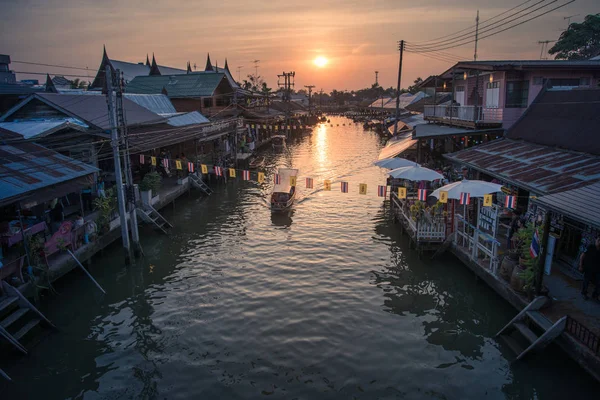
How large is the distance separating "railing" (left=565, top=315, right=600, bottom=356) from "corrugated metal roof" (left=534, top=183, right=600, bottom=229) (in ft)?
7.78

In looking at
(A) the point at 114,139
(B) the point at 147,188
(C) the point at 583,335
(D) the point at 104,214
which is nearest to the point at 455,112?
(B) the point at 147,188

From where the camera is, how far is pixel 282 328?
41.9 ft

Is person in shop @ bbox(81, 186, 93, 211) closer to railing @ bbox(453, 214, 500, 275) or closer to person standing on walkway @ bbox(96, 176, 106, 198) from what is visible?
person standing on walkway @ bbox(96, 176, 106, 198)

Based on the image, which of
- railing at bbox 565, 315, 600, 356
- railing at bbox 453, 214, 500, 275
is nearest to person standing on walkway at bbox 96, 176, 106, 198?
railing at bbox 453, 214, 500, 275

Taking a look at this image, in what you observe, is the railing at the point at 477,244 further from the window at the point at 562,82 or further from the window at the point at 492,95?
the window at the point at 562,82

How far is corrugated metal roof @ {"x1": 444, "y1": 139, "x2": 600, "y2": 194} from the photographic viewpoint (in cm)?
1334

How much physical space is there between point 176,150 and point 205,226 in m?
14.3

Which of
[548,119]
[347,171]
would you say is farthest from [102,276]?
[347,171]

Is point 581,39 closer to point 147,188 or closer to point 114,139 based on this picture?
point 147,188

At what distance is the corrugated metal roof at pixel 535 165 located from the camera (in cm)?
1334

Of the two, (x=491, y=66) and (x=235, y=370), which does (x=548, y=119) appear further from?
(x=235, y=370)

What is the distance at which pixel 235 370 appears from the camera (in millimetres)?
10766

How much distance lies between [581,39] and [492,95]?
54.2 metres

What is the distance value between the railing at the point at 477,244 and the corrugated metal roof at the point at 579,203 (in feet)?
8.94
